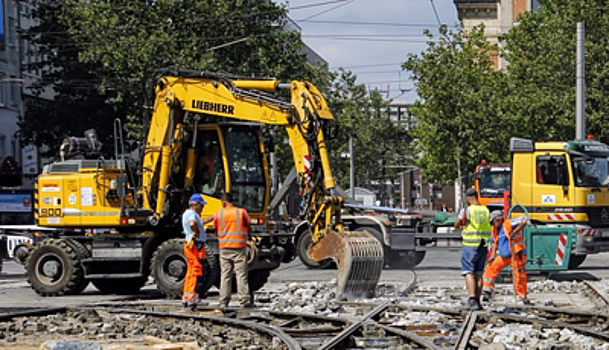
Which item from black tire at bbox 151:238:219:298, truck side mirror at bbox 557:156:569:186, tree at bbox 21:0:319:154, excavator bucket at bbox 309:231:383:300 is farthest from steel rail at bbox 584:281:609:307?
tree at bbox 21:0:319:154

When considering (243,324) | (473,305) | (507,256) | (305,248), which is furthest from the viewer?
(305,248)

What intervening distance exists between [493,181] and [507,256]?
16.6m

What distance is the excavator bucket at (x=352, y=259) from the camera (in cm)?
1812

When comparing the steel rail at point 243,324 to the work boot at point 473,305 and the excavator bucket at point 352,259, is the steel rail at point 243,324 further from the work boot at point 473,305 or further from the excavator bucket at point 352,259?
the excavator bucket at point 352,259

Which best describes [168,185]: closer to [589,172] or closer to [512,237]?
[512,237]

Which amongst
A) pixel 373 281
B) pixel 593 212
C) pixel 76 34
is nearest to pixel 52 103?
pixel 76 34

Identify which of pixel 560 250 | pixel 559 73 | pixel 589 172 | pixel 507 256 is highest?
pixel 559 73

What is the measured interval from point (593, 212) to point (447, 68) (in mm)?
23127

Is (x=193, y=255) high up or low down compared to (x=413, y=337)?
up

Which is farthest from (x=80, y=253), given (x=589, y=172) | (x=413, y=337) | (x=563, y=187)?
(x=589, y=172)

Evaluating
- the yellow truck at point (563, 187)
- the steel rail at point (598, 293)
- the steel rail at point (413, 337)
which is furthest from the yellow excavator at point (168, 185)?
the yellow truck at point (563, 187)

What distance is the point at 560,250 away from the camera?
23.5m

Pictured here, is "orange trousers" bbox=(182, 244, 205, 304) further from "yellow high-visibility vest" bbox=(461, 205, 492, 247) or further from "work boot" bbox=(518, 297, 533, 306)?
"work boot" bbox=(518, 297, 533, 306)

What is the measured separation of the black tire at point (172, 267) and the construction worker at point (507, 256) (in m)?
4.87
